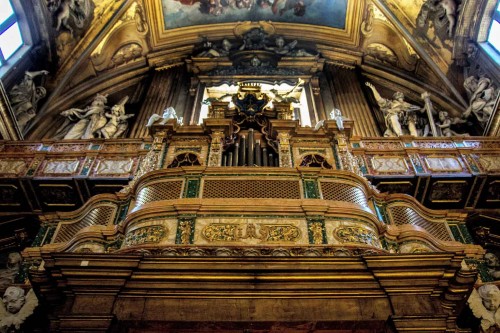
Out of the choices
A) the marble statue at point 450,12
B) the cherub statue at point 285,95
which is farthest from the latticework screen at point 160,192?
the marble statue at point 450,12

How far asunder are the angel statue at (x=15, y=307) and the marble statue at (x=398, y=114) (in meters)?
10.3

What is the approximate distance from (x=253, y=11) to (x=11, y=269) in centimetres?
1400

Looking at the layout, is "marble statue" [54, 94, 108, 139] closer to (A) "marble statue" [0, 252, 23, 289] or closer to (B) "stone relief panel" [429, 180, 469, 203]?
(A) "marble statue" [0, 252, 23, 289]

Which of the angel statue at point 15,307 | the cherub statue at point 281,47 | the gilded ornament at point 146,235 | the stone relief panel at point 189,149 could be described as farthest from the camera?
the cherub statue at point 281,47

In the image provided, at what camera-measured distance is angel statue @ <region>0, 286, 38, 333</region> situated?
7.43 metres

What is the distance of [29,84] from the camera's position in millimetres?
13445

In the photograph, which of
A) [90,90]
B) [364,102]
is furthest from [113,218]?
[364,102]

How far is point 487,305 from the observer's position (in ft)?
24.8

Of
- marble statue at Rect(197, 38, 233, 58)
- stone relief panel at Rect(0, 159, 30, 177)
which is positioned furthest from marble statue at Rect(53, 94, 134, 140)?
marble statue at Rect(197, 38, 233, 58)

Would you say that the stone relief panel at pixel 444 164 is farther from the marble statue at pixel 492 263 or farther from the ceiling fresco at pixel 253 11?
the ceiling fresco at pixel 253 11

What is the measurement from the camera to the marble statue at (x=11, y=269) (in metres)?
8.89

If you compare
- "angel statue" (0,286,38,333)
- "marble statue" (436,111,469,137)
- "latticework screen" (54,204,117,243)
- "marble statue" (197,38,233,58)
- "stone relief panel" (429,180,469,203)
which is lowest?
"angel statue" (0,286,38,333)

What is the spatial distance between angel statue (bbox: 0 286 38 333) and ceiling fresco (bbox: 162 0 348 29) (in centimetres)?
1354

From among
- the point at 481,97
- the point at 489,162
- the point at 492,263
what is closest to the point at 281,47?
the point at 481,97
